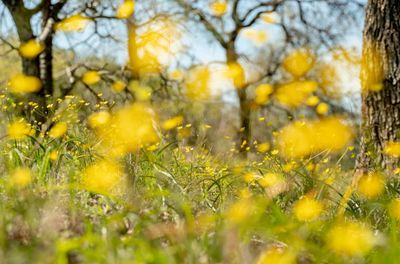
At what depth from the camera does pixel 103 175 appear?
9.25ft

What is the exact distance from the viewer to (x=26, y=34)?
436 inches

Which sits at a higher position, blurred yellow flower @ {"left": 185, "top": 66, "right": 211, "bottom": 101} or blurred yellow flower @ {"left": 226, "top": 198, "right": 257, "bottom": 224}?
blurred yellow flower @ {"left": 226, "top": 198, "right": 257, "bottom": 224}

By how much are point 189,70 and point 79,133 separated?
10.9m

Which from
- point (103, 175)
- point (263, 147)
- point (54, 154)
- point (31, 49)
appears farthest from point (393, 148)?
point (31, 49)

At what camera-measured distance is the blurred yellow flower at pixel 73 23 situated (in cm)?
1100

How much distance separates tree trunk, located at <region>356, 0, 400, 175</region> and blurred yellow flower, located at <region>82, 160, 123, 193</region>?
2.46m

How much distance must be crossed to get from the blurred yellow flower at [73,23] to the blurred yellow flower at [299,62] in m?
6.22

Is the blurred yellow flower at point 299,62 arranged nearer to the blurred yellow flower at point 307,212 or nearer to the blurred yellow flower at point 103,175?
the blurred yellow flower at point 103,175

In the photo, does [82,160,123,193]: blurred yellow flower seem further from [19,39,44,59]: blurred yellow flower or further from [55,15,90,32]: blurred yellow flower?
[55,15,90,32]: blurred yellow flower

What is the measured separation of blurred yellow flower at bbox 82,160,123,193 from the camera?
276cm

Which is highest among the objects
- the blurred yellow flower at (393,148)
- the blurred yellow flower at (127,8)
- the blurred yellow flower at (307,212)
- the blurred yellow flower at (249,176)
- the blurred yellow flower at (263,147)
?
the blurred yellow flower at (127,8)

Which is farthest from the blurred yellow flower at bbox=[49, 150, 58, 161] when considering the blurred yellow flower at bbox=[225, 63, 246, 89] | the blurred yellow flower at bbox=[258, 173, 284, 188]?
the blurred yellow flower at bbox=[225, 63, 246, 89]

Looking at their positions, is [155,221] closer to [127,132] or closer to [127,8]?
[127,132]

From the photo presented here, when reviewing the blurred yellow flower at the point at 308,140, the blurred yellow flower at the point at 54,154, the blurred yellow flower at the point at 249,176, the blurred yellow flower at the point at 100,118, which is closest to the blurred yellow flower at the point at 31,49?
the blurred yellow flower at the point at 100,118
